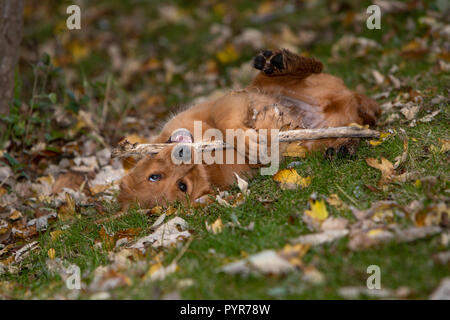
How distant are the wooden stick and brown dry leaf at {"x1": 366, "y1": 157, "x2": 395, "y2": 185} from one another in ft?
0.70

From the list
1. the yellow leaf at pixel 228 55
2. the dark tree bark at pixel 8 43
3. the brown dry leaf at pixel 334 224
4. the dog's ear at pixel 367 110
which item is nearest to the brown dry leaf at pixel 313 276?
the brown dry leaf at pixel 334 224

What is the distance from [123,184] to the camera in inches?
143

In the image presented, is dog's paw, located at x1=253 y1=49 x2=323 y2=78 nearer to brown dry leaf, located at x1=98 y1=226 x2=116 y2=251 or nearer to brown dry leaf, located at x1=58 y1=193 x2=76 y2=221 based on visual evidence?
brown dry leaf, located at x1=98 y1=226 x2=116 y2=251

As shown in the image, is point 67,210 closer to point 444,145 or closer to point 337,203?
point 337,203

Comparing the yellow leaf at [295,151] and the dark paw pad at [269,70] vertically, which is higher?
the dark paw pad at [269,70]

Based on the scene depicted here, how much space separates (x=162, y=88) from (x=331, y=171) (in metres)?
4.12

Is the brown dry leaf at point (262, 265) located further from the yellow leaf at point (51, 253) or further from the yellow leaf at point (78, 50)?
the yellow leaf at point (78, 50)

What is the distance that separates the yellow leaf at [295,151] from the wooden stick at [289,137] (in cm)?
31

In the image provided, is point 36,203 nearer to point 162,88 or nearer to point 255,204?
point 255,204

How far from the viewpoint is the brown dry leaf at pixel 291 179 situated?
3.19 metres

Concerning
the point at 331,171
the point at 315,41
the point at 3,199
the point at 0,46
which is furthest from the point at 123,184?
the point at 315,41
